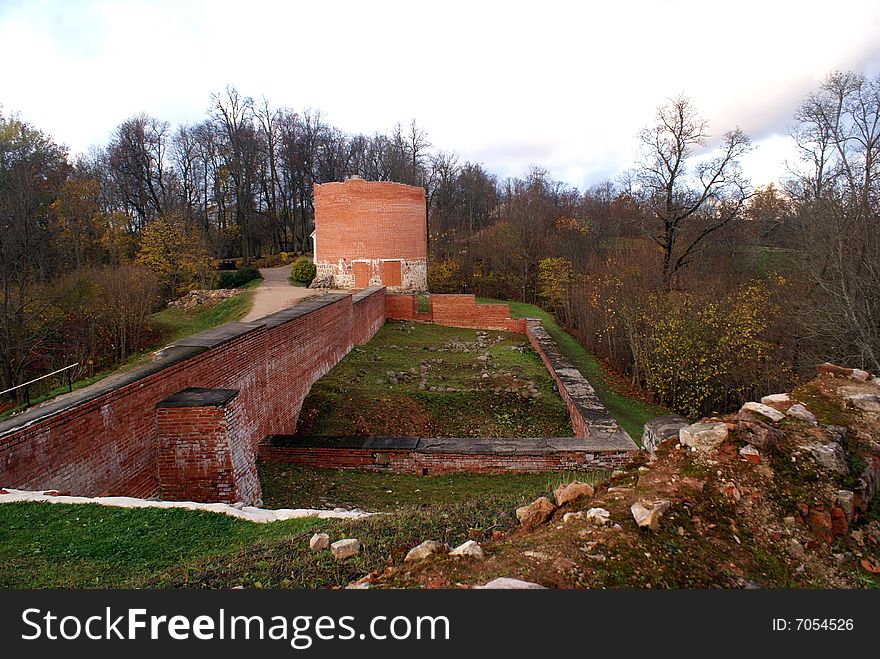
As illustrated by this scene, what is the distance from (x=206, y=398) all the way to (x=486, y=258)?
94.6 ft

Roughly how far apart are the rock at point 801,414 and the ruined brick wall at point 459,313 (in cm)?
1613

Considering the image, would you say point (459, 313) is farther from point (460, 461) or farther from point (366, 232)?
point (460, 461)

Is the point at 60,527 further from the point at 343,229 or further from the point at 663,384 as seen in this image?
the point at 343,229

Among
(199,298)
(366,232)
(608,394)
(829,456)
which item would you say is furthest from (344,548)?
(199,298)

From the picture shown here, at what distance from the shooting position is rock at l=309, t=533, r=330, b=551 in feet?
10.8

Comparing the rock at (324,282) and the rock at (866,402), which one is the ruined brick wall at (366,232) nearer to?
the rock at (324,282)

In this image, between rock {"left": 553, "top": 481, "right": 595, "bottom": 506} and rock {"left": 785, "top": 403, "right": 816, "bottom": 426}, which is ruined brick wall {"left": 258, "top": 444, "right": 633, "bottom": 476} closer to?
rock {"left": 785, "top": 403, "right": 816, "bottom": 426}

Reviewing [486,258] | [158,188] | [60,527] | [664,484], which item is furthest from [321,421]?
[158,188]

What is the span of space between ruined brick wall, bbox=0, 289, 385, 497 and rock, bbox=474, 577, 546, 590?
12.9 ft

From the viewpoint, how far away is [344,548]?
10.4 ft

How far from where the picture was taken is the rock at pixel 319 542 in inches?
130

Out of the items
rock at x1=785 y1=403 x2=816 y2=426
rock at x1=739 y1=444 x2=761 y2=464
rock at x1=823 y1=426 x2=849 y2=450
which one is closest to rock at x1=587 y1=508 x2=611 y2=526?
rock at x1=739 y1=444 x2=761 y2=464

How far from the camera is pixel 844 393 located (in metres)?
5.25

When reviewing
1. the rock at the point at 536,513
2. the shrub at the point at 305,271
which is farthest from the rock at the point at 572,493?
the shrub at the point at 305,271
